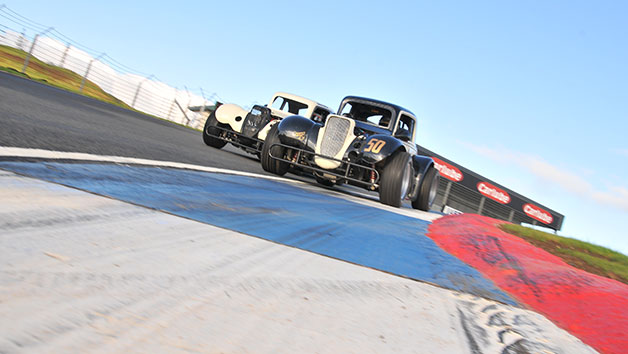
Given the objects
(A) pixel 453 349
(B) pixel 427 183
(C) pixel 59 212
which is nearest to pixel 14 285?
(C) pixel 59 212

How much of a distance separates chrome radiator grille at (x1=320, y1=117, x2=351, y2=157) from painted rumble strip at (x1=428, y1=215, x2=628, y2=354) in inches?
131

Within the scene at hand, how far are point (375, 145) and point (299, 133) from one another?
4.03 ft

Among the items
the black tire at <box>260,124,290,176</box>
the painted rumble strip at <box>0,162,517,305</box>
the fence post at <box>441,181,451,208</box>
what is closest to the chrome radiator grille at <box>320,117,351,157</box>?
the black tire at <box>260,124,290,176</box>

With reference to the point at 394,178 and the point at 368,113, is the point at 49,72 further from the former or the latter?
the point at 394,178

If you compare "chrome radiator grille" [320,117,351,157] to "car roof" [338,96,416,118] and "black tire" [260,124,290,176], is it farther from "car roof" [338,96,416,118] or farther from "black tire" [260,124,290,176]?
"car roof" [338,96,416,118]

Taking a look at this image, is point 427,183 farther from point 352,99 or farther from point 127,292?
point 127,292

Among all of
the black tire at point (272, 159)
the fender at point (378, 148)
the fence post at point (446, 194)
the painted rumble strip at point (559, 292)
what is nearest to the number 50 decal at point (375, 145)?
the fender at point (378, 148)

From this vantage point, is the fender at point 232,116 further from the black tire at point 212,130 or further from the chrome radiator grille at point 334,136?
the chrome radiator grille at point 334,136

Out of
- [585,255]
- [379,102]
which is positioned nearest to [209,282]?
[585,255]

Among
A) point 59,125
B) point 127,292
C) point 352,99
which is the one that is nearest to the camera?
point 127,292

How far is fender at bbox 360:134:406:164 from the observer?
20.7 feet

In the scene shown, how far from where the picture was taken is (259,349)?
931 mm

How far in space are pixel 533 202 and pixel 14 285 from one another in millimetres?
33755

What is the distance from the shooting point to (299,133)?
23.0 ft
